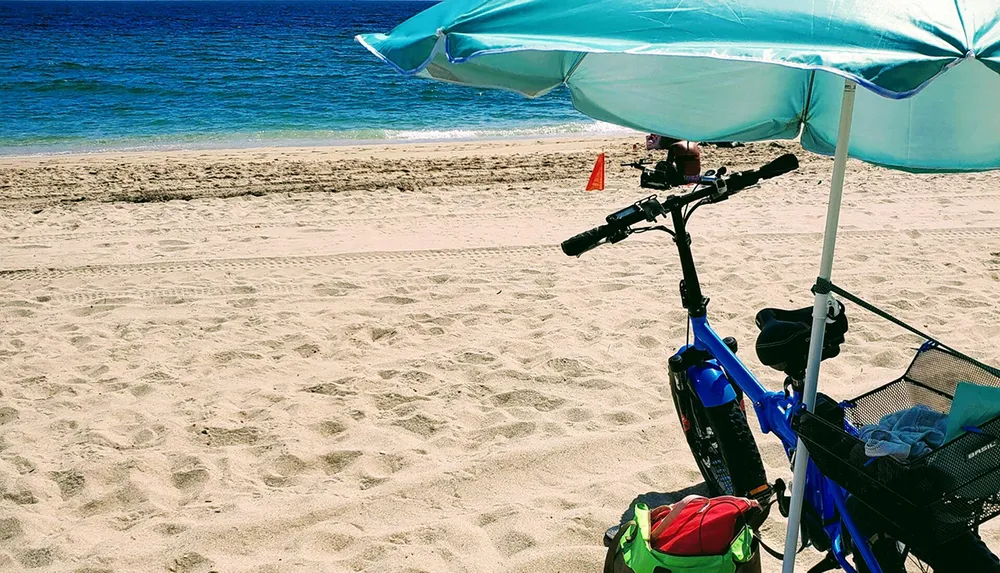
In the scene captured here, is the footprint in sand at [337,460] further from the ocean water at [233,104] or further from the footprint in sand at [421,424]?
the ocean water at [233,104]

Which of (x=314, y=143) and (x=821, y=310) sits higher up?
(x=821, y=310)

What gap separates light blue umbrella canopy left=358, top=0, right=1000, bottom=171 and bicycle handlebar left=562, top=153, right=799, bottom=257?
1.13 feet

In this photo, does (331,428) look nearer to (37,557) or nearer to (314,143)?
(37,557)

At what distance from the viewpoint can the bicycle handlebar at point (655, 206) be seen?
9.21ft

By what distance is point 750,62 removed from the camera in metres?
2.62

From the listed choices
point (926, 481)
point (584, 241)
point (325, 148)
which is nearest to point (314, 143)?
point (325, 148)

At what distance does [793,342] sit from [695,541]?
721 millimetres

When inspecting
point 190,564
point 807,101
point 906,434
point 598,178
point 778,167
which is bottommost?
point 190,564

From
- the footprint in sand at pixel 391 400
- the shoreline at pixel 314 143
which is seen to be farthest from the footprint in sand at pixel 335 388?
the shoreline at pixel 314 143

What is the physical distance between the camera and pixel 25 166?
12242 millimetres

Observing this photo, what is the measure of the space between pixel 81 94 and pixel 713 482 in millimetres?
23170

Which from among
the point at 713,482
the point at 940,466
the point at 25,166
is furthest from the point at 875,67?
the point at 25,166

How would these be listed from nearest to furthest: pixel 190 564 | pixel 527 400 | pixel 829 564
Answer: pixel 829 564, pixel 190 564, pixel 527 400

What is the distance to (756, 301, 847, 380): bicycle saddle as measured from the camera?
2.76 m
